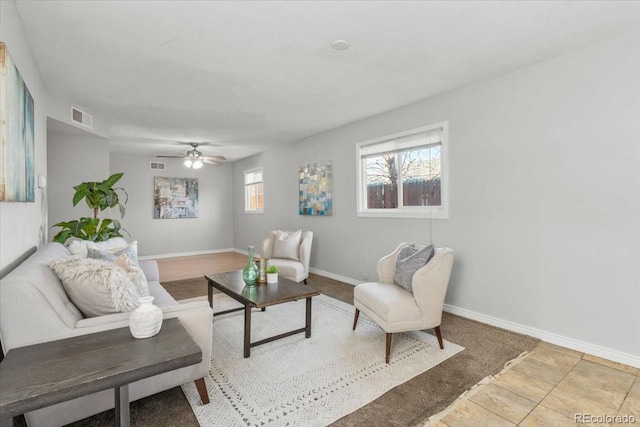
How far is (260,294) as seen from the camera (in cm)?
277

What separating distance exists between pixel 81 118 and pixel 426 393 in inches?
192

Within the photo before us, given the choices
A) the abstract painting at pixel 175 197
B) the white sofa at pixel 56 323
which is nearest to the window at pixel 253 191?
the abstract painting at pixel 175 197

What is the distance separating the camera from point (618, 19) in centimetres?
222

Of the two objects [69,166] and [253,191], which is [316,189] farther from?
[69,166]

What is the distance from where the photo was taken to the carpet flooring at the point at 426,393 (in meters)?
1.79

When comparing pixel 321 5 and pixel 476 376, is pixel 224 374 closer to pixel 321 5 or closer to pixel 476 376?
pixel 476 376

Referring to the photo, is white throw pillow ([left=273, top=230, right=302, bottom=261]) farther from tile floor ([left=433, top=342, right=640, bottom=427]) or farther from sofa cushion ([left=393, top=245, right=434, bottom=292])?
tile floor ([left=433, top=342, right=640, bottom=427])

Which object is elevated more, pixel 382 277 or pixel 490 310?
pixel 382 277

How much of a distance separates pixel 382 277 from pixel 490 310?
118 cm

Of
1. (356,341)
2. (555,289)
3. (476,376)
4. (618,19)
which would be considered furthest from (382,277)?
(618,19)

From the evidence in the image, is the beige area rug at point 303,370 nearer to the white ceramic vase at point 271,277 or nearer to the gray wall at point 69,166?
the white ceramic vase at point 271,277

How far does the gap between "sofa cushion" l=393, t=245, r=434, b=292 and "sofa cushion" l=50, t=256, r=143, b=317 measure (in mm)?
2120

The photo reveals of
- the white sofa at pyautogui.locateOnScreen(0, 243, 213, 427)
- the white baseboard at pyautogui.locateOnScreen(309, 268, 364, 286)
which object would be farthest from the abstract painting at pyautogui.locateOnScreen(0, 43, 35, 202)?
the white baseboard at pyautogui.locateOnScreen(309, 268, 364, 286)

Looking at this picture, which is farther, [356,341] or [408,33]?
[356,341]
